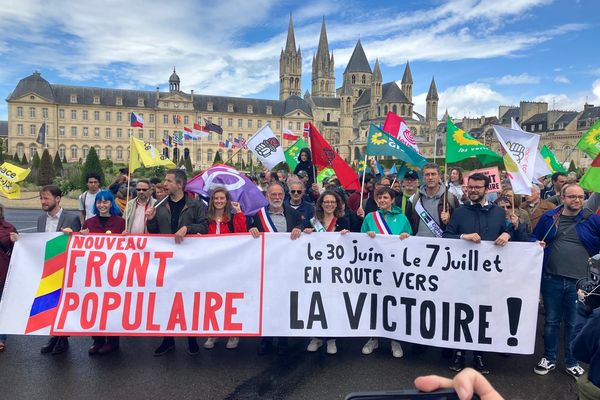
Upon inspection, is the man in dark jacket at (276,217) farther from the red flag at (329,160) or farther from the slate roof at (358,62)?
the slate roof at (358,62)

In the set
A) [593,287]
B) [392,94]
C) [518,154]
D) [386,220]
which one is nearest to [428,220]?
[386,220]

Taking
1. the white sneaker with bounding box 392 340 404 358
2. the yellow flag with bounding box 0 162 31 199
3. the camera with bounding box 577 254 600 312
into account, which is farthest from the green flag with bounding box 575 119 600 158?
the yellow flag with bounding box 0 162 31 199

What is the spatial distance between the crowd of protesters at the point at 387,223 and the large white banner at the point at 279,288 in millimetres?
219

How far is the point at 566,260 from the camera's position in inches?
183

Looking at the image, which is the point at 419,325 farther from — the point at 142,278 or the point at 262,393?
the point at 142,278

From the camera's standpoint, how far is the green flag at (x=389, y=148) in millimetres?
7023

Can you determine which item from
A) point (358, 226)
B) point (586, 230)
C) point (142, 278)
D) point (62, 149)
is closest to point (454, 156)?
point (358, 226)

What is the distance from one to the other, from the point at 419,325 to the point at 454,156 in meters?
2.64

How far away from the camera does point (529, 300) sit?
4695 millimetres

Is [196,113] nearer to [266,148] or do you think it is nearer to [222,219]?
[266,148]

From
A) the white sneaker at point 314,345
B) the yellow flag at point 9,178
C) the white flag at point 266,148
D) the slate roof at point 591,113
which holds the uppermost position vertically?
the slate roof at point 591,113

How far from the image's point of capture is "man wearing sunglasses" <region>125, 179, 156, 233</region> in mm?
5764

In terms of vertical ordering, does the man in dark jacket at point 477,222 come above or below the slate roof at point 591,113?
below

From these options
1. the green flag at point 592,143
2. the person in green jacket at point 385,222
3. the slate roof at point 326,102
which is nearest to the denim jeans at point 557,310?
the person in green jacket at point 385,222
